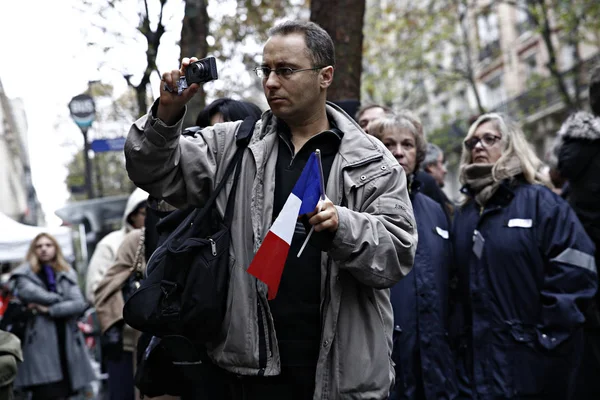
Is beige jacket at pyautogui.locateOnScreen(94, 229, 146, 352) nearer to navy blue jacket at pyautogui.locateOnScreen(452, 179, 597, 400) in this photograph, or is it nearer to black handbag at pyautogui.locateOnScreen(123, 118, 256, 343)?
navy blue jacket at pyautogui.locateOnScreen(452, 179, 597, 400)

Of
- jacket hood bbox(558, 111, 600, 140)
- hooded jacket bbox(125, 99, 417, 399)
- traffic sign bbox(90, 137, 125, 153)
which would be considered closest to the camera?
hooded jacket bbox(125, 99, 417, 399)

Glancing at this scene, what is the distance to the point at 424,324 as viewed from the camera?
478 centimetres

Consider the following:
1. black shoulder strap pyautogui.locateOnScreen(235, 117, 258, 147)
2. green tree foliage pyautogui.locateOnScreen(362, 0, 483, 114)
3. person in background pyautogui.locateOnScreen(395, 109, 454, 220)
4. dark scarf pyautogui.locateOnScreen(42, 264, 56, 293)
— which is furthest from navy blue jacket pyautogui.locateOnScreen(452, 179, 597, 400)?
green tree foliage pyautogui.locateOnScreen(362, 0, 483, 114)

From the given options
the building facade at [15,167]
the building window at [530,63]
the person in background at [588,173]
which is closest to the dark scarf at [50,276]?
the person in background at [588,173]

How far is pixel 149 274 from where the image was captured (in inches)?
131

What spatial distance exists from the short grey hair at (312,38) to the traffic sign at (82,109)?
12055 millimetres

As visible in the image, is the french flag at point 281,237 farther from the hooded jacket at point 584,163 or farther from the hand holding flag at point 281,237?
the hooded jacket at point 584,163

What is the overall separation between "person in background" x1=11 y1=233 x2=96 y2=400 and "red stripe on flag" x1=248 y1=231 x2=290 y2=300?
22.5 feet

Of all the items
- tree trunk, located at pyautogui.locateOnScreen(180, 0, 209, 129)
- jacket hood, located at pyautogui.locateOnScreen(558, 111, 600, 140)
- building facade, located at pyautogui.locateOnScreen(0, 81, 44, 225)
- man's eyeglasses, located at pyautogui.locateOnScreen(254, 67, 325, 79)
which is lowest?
building facade, located at pyautogui.locateOnScreen(0, 81, 44, 225)

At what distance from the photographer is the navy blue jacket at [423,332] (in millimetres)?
4730

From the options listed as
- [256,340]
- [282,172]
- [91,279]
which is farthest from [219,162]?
[91,279]

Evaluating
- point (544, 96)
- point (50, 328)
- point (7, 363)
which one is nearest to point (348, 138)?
point (7, 363)

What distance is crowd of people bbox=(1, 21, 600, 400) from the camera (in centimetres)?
317

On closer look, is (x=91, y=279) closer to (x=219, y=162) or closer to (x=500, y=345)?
(x=500, y=345)
